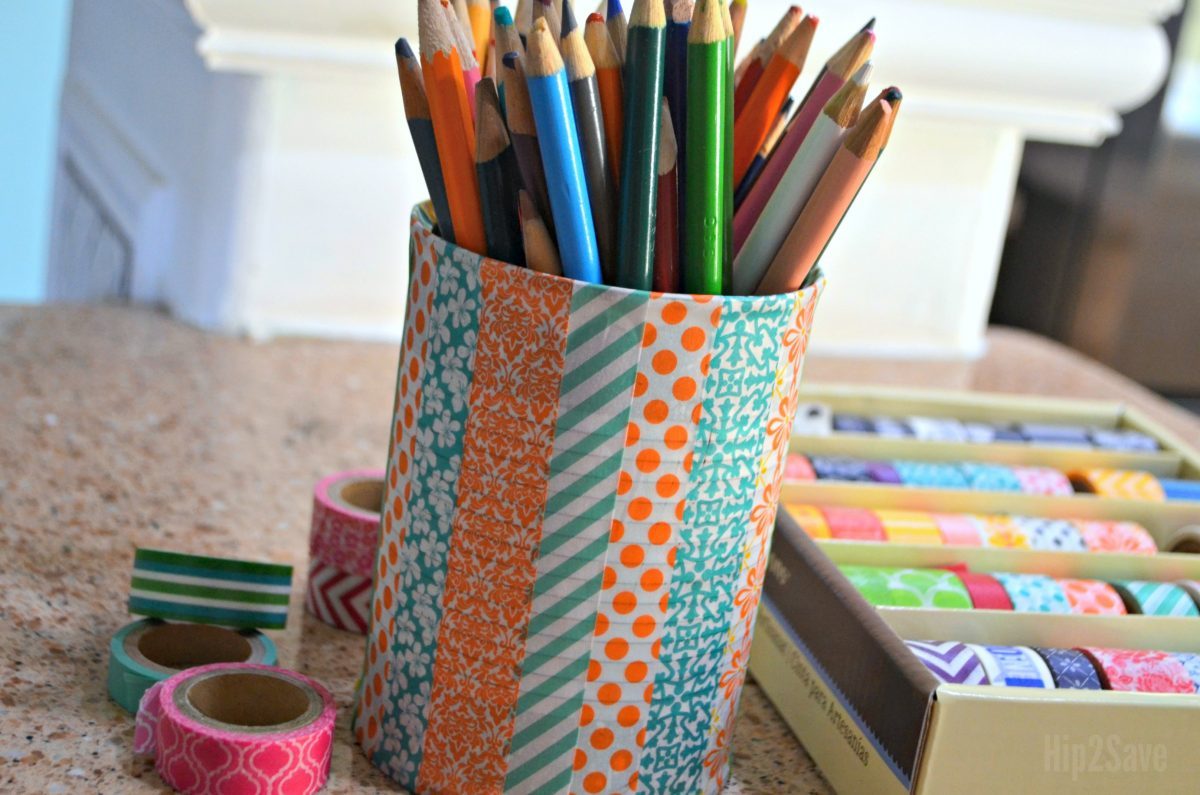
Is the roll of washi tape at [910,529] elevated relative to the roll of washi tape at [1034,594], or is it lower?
elevated

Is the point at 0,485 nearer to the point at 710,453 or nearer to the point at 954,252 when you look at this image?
the point at 710,453

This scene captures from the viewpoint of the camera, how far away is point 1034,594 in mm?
468

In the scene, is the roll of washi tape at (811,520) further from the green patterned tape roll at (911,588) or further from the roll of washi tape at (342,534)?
the roll of washi tape at (342,534)

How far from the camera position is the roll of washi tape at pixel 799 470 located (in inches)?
21.9

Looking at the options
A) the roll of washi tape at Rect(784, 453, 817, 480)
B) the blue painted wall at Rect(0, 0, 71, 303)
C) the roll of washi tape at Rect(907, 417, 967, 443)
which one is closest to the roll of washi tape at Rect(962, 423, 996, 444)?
the roll of washi tape at Rect(907, 417, 967, 443)

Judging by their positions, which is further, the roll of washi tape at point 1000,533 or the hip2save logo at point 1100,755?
the roll of washi tape at point 1000,533

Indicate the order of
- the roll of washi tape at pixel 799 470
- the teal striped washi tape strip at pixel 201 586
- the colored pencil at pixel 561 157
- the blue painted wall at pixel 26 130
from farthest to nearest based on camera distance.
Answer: the blue painted wall at pixel 26 130, the roll of washi tape at pixel 799 470, the teal striped washi tape strip at pixel 201 586, the colored pencil at pixel 561 157

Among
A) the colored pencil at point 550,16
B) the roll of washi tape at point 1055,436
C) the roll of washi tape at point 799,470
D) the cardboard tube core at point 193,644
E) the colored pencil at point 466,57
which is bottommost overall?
the cardboard tube core at point 193,644

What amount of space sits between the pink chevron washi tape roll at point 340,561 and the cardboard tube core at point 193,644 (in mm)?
58

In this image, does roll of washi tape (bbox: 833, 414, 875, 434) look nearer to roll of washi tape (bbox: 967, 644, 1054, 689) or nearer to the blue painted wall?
roll of washi tape (bbox: 967, 644, 1054, 689)

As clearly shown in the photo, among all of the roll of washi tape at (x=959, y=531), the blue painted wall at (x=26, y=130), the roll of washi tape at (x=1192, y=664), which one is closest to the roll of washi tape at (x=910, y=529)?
the roll of washi tape at (x=959, y=531)

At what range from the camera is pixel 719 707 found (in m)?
0.40

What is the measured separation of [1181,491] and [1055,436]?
7 centimetres

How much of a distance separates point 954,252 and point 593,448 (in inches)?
23.4
